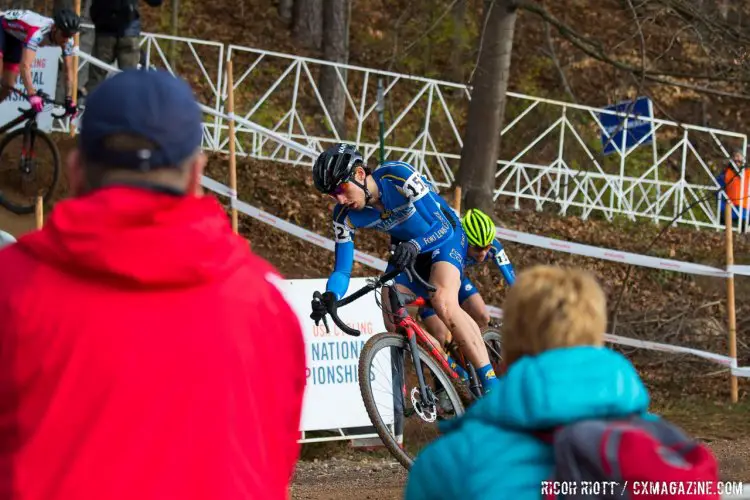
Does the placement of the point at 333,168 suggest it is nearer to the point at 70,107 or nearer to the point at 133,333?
the point at 70,107

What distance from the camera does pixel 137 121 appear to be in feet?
7.16

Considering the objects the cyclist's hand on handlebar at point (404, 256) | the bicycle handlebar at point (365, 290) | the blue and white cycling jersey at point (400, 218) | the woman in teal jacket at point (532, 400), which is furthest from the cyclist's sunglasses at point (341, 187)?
the woman in teal jacket at point (532, 400)

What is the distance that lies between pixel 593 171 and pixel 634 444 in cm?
1778

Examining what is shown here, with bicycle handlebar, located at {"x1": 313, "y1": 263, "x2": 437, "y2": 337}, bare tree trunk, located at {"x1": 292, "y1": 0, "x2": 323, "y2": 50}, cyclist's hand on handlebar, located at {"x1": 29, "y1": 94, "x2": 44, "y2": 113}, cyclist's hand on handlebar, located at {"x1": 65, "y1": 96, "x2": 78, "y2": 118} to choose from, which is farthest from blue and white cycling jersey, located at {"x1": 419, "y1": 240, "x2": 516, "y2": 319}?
bare tree trunk, located at {"x1": 292, "y1": 0, "x2": 323, "y2": 50}

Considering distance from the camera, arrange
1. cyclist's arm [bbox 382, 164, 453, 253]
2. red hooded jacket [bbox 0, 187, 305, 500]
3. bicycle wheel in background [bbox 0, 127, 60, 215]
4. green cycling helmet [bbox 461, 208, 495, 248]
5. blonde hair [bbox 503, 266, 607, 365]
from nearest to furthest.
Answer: red hooded jacket [bbox 0, 187, 305, 500] → blonde hair [bbox 503, 266, 607, 365] → cyclist's arm [bbox 382, 164, 453, 253] → green cycling helmet [bbox 461, 208, 495, 248] → bicycle wheel in background [bbox 0, 127, 60, 215]

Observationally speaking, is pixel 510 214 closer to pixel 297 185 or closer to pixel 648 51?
pixel 297 185

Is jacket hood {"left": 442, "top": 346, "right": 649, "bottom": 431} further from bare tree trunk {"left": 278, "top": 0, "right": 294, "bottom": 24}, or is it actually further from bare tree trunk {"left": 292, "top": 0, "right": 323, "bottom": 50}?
bare tree trunk {"left": 278, "top": 0, "right": 294, "bottom": 24}

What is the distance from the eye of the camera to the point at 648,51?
80.2 ft

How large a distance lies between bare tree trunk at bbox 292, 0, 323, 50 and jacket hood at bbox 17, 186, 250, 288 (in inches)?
781

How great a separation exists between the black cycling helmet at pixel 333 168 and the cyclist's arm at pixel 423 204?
0.42 meters

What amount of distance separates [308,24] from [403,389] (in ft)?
50.4

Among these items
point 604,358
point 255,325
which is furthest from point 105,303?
point 604,358

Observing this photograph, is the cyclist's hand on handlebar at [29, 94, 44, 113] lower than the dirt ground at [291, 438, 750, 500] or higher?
higher

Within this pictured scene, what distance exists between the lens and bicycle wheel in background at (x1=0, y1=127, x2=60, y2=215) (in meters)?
11.3
